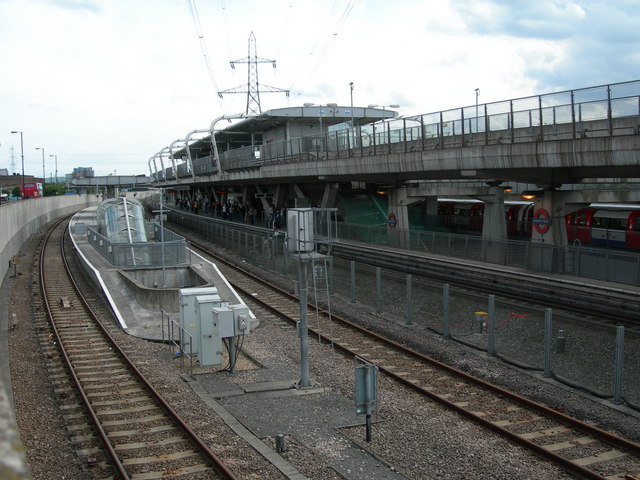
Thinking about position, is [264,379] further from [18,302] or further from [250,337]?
[18,302]

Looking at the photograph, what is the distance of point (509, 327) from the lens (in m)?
14.0

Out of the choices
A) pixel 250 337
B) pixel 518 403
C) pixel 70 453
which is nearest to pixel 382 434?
pixel 518 403

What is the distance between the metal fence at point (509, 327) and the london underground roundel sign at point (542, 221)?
5.55ft

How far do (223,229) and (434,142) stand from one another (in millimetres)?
16535

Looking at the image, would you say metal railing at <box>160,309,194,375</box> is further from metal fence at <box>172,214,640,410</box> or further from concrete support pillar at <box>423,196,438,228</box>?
concrete support pillar at <box>423,196,438,228</box>

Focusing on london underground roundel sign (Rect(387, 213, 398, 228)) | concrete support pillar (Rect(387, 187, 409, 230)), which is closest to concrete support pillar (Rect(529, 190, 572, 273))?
concrete support pillar (Rect(387, 187, 409, 230))

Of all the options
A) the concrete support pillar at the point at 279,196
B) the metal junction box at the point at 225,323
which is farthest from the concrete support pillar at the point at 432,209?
the metal junction box at the point at 225,323

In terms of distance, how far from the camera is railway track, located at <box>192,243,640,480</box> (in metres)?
7.98

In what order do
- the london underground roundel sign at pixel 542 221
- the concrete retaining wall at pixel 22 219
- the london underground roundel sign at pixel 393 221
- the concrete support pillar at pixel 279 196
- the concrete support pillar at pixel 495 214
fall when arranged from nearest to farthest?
the london underground roundel sign at pixel 542 221, the concrete support pillar at pixel 495 214, the concrete retaining wall at pixel 22 219, the london underground roundel sign at pixel 393 221, the concrete support pillar at pixel 279 196

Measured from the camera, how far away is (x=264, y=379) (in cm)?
1167

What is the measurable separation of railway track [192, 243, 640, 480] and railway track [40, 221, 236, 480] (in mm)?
3183

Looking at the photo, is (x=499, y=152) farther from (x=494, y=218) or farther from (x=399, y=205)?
(x=399, y=205)

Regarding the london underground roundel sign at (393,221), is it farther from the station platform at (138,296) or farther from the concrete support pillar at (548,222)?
the station platform at (138,296)

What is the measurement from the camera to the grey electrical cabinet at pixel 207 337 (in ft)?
40.2
